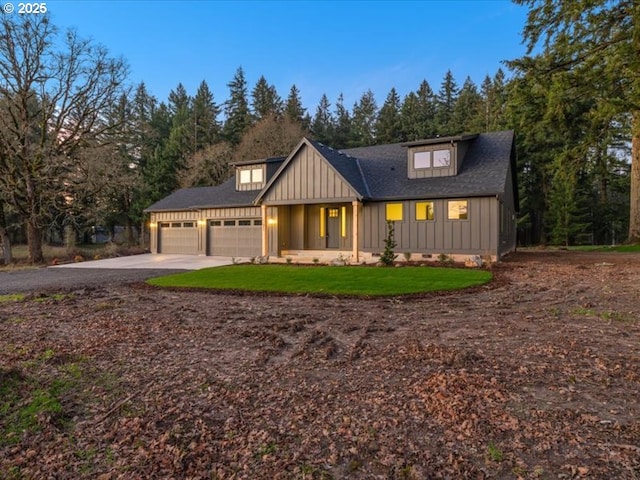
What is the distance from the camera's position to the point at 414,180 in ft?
55.7

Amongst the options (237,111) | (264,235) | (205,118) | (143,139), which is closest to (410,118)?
(237,111)

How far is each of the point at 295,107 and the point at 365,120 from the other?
899cm

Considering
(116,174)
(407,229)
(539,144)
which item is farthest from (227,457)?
(539,144)

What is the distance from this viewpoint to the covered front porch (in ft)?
60.8

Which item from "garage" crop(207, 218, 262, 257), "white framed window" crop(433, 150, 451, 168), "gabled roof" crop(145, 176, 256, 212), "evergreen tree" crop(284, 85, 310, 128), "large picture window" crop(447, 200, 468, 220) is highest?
"evergreen tree" crop(284, 85, 310, 128)

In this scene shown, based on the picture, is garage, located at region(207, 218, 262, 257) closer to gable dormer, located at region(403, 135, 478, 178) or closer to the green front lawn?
the green front lawn

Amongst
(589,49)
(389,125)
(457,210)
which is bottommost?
(457,210)

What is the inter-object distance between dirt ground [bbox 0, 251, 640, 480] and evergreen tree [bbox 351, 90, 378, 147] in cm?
3754

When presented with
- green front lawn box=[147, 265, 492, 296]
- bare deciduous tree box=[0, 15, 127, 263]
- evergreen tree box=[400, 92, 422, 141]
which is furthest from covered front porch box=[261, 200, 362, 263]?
evergreen tree box=[400, 92, 422, 141]

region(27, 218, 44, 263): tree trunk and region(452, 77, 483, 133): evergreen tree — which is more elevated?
region(452, 77, 483, 133): evergreen tree

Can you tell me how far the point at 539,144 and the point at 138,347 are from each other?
110 ft

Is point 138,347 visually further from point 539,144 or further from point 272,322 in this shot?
point 539,144

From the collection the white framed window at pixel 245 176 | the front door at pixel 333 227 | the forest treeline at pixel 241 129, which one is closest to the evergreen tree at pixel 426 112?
the forest treeline at pixel 241 129

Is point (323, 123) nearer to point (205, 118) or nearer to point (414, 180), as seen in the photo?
point (205, 118)
